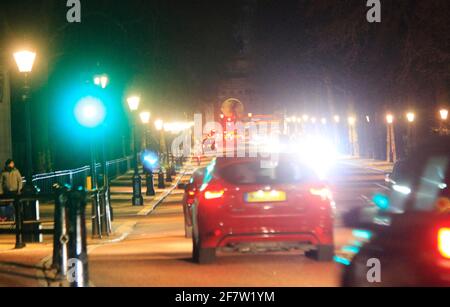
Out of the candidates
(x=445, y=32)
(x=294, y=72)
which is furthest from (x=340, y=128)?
(x=445, y=32)

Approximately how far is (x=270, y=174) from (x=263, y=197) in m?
0.56

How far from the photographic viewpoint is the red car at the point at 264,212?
1145 cm

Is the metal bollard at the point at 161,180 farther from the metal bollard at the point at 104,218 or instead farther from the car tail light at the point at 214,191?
the car tail light at the point at 214,191

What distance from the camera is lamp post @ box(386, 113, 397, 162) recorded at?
52.6m

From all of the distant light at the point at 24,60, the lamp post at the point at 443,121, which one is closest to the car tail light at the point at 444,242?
the distant light at the point at 24,60

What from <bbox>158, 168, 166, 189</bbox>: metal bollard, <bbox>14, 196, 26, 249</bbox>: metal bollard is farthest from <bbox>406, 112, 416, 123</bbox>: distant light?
<bbox>14, 196, 26, 249</bbox>: metal bollard

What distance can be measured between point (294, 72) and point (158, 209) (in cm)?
4460

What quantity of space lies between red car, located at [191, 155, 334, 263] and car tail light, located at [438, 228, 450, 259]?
4834 millimetres

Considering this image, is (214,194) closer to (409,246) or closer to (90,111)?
(409,246)

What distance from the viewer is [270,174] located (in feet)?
39.2

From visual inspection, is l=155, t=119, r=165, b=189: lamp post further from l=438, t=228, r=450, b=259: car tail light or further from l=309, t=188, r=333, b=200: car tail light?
l=438, t=228, r=450, b=259: car tail light

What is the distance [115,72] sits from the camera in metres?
41.4

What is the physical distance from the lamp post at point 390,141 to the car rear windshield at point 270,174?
133 ft

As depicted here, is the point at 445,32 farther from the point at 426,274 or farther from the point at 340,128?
the point at 340,128
